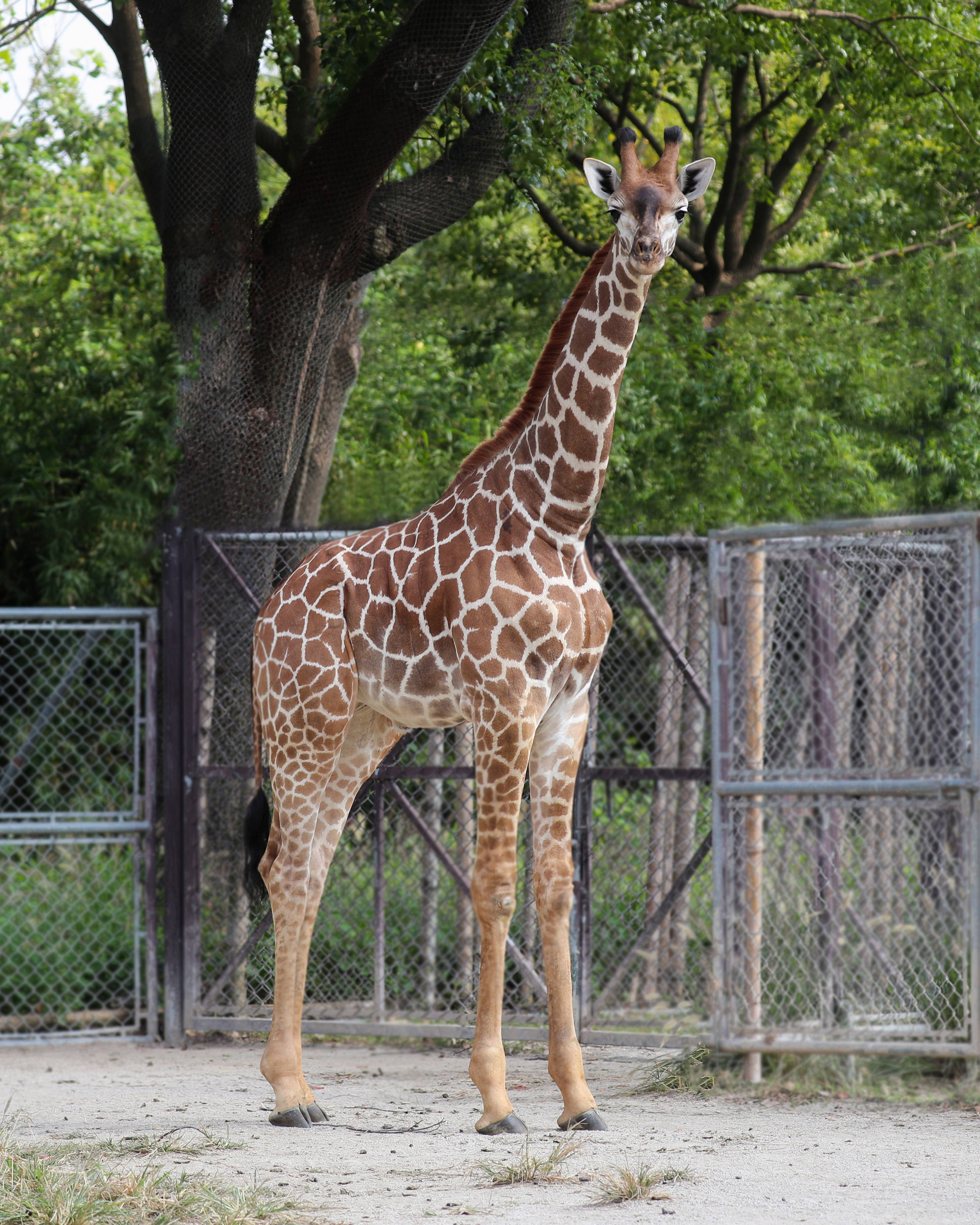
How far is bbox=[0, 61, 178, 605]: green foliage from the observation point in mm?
7801

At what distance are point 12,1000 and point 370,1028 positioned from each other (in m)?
2.47

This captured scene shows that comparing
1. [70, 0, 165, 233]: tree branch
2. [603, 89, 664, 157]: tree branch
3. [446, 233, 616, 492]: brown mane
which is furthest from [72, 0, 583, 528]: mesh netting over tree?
[446, 233, 616, 492]: brown mane

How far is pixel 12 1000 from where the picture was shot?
24.9 feet

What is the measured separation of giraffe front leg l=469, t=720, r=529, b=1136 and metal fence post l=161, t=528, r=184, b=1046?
7.77 feet

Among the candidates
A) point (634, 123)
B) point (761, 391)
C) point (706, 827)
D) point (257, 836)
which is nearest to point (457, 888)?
point (257, 836)

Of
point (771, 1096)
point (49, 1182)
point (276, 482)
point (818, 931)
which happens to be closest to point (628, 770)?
point (818, 931)

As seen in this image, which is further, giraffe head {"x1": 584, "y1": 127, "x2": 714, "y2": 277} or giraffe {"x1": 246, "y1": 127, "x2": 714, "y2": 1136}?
giraffe {"x1": 246, "y1": 127, "x2": 714, "y2": 1136}

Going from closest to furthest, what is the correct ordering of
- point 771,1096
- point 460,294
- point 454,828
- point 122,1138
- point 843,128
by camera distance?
1. point 122,1138
2. point 771,1096
3. point 454,828
4. point 843,128
5. point 460,294

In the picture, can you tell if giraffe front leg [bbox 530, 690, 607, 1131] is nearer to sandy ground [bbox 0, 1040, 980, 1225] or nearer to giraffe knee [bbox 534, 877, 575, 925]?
giraffe knee [bbox 534, 877, 575, 925]

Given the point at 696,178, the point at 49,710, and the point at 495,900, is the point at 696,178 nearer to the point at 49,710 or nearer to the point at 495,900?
the point at 495,900

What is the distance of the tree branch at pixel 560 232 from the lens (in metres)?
9.17

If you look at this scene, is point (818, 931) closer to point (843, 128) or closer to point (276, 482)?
point (276, 482)

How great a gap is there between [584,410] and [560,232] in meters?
4.84

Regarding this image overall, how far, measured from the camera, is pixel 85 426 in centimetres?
839
